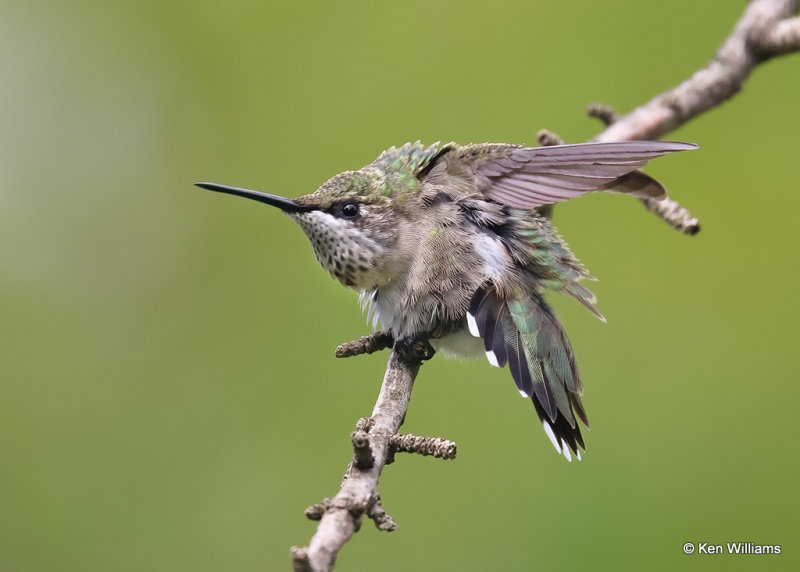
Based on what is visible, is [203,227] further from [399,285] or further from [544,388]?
[544,388]

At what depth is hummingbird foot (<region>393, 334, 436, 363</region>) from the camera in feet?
9.91

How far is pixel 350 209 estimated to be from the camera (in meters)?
3.26

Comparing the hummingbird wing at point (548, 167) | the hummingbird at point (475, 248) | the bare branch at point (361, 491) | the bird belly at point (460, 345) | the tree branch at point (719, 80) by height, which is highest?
the tree branch at point (719, 80)

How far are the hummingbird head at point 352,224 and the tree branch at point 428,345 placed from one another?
0.27m

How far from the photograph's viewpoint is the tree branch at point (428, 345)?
184 centimetres

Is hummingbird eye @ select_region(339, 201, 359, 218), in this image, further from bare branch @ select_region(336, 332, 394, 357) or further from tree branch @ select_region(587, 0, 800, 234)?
tree branch @ select_region(587, 0, 800, 234)

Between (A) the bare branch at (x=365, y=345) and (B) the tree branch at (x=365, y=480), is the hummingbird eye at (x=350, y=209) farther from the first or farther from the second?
(B) the tree branch at (x=365, y=480)

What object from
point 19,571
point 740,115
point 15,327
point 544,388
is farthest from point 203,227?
point 740,115

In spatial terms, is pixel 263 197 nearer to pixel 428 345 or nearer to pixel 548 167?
pixel 428 345

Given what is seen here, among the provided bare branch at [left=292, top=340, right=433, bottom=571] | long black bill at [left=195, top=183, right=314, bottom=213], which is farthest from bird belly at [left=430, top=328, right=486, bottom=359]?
long black bill at [left=195, top=183, right=314, bottom=213]

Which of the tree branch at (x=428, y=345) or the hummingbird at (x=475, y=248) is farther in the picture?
the hummingbird at (x=475, y=248)

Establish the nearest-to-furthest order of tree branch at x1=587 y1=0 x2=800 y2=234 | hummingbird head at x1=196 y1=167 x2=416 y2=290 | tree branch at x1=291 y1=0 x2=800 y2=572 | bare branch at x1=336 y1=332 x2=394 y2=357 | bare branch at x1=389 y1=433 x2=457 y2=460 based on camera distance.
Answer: tree branch at x1=291 y1=0 x2=800 y2=572, bare branch at x1=389 y1=433 x2=457 y2=460, bare branch at x1=336 y1=332 x2=394 y2=357, hummingbird head at x1=196 y1=167 x2=416 y2=290, tree branch at x1=587 y1=0 x2=800 y2=234

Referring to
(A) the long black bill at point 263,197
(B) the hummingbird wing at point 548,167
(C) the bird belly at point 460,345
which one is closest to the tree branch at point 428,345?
(C) the bird belly at point 460,345

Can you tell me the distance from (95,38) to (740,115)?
13.7 ft
